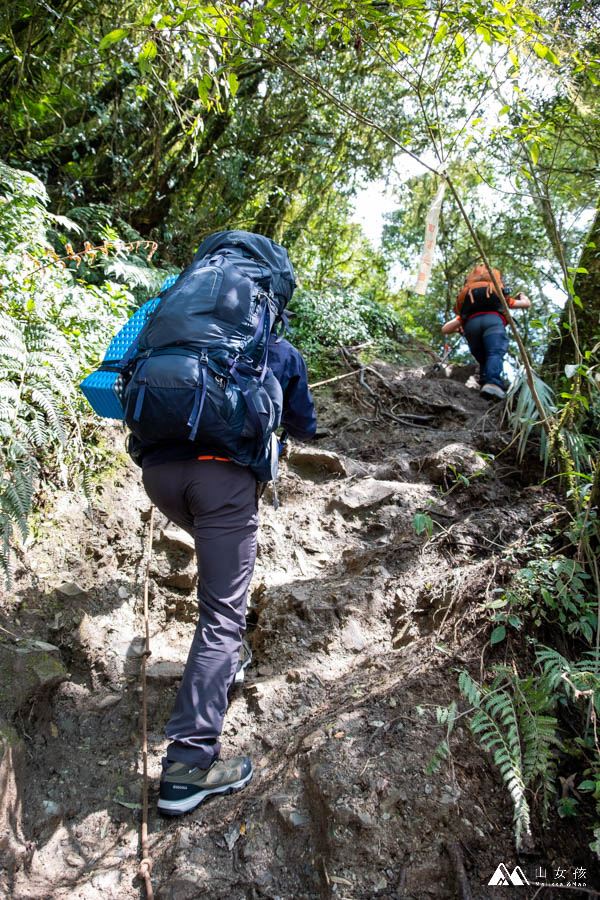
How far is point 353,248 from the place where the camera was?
49.2ft

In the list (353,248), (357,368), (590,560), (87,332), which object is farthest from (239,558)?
(353,248)

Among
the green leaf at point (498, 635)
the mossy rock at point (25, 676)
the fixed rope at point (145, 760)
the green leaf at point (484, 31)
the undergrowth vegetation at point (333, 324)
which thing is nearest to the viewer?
the fixed rope at point (145, 760)

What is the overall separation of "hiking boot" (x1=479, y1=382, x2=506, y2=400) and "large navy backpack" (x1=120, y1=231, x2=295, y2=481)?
159 inches

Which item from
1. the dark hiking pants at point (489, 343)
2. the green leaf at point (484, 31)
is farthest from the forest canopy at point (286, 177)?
A: the dark hiking pants at point (489, 343)

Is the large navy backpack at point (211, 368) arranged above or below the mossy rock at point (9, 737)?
above

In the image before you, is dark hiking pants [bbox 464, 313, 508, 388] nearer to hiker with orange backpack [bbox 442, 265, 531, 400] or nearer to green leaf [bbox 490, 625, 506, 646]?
hiker with orange backpack [bbox 442, 265, 531, 400]

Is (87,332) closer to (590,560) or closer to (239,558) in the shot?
(239,558)

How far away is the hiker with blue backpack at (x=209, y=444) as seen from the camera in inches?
94.3

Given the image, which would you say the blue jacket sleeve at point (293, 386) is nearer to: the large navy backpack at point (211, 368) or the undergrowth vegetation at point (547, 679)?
the large navy backpack at point (211, 368)

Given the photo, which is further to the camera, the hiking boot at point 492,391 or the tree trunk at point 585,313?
the hiking boot at point 492,391

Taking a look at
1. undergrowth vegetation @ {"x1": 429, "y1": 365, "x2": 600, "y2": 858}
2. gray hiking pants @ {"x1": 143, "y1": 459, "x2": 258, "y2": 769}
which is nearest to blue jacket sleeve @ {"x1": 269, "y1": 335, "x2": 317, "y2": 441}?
gray hiking pants @ {"x1": 143, "y1": 459, "x2": 258, "y2": 769}

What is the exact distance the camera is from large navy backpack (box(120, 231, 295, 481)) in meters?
2.38

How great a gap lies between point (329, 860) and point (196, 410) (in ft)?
5.86

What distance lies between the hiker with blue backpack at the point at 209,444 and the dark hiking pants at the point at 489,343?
4.13m
